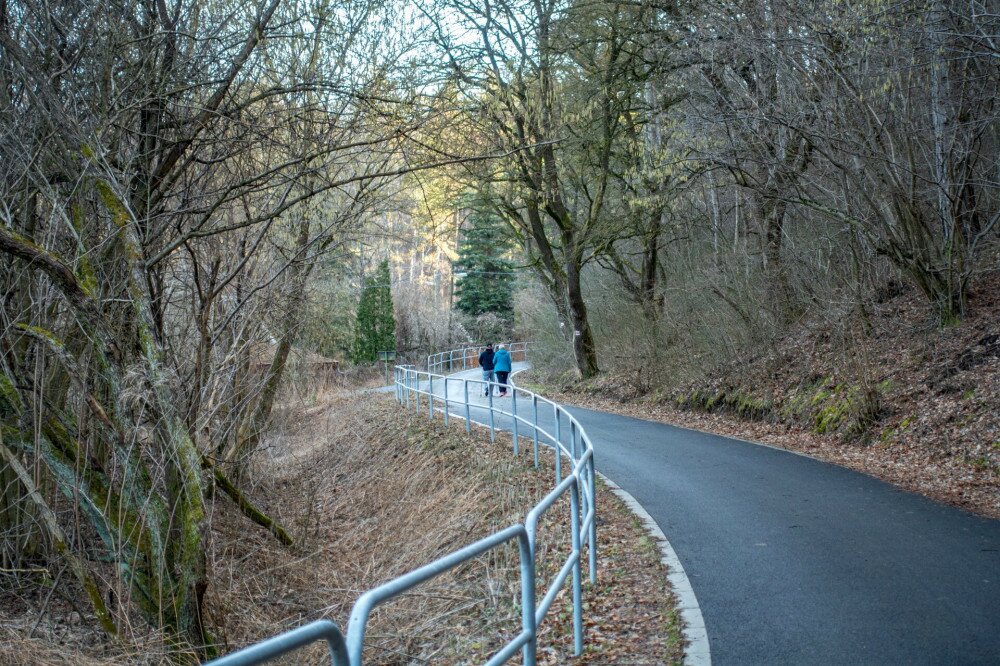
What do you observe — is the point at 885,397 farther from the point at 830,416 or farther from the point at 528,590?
the point at 528,590

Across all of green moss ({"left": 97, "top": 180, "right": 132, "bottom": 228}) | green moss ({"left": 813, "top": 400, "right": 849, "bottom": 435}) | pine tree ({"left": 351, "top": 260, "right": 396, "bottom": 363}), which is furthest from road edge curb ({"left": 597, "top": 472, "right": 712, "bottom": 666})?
pine tree ({"left": 351, "top": 260, "right": 396, "bottom": 363})

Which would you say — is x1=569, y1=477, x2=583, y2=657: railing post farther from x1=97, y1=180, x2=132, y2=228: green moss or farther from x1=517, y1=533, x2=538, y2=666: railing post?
x1=97, y1=180, x2=132, y2=228: green moss

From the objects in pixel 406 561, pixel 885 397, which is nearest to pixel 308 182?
pixel 406 561

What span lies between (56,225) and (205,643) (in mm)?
3801

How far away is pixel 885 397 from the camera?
14.9 metres

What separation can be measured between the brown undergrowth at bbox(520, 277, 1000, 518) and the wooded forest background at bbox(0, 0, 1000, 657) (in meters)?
0.61

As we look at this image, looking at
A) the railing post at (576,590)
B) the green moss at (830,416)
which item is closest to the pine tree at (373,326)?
the green moss at (830,416)

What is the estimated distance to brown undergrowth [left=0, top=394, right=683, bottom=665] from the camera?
21.6 feet

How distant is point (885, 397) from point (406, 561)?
9011 millimetres

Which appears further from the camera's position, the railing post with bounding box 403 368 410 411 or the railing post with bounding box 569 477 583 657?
the railing post with bounding box 403 368 410 411

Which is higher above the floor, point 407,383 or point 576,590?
point 407,383

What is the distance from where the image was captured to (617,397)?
25969mm

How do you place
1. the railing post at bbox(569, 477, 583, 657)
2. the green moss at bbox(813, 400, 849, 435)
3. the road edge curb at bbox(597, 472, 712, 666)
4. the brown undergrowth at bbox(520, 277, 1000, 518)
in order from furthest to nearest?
the green moss at bbox(813, 400, 849, 435) → the brown undergrowth at bbox(520, 277, 1000, 518) → the railing post at bbox(569, 477, 583, 657) → the road edge curb at bbox(597, 472, 712, 666)

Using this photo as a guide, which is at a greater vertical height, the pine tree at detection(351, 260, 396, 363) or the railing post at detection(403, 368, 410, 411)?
the pine tree at detection(351, 260, 396, 363)
